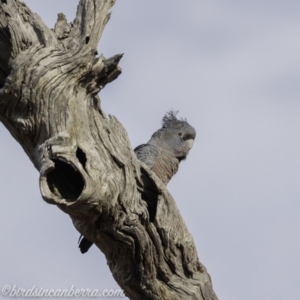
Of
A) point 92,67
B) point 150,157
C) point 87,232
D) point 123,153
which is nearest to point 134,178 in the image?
point 123,153

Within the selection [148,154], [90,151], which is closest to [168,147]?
[148,154]

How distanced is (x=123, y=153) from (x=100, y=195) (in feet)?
1.71

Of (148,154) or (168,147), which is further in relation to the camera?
(168,147)

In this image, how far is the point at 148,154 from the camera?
757 centimetres

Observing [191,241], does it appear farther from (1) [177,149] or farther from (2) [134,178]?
(1) [177,149]

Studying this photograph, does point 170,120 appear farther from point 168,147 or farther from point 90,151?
point 90,151

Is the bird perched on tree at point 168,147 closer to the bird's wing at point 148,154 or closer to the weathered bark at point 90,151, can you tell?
the bird's wing at point 148,154

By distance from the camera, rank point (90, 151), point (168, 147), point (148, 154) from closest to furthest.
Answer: point (90, 151) → point (148, 154) → point (168, 147)

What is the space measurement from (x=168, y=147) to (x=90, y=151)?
12.3ft

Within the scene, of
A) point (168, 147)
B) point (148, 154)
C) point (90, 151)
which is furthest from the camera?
point (168, 147)

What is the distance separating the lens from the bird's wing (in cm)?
754

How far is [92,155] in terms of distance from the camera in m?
→ 4.22

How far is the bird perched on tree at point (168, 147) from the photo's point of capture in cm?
761

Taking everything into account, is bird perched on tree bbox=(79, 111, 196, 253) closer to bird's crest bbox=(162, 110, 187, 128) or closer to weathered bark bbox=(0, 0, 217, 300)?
bird's crest bbox=(162, 110, 187, 128)
